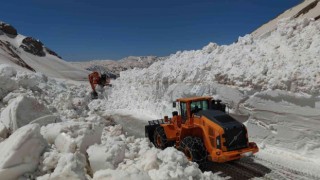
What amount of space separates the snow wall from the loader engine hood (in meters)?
3.31

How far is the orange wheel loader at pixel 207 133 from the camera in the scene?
30.8 ft

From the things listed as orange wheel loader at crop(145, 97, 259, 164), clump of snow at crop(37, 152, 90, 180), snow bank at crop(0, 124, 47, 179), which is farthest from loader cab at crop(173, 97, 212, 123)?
snow bank at crop(0, 124, 47, 179)

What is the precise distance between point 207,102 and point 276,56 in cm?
545

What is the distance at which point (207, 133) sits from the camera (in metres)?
9.80

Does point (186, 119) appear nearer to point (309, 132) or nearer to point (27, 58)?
point (309, 132)

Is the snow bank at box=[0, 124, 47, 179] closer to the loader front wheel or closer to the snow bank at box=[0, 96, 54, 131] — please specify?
the snow bank at box=[0, 96, 54, 131]

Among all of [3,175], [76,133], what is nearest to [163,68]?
[76,133]

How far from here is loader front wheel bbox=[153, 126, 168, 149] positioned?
1186 cm

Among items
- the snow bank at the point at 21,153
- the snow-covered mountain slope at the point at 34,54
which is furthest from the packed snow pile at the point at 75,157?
the snow-covered mountain slope at the point at 34,54

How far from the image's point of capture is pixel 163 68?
24.8m

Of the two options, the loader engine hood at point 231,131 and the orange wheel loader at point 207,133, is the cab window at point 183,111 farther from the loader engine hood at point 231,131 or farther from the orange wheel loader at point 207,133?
the loader engine hood at point 231,131

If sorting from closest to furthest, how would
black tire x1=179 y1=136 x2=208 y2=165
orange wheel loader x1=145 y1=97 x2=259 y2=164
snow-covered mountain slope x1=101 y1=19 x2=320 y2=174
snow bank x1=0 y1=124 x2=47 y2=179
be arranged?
1. snow bank x1=0 y1=124 x2=47 y2=179
2. orange wheel loader x1=145 y1=97 x2=259 y2=164
3. black tire x1=179 y1=136 x2=208 y2=165
4. snow-covered mountain slope x1=101 y1=19 x2=320 y2=174

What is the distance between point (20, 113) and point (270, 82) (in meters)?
9.27

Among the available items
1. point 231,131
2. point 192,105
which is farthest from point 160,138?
point 231,131
